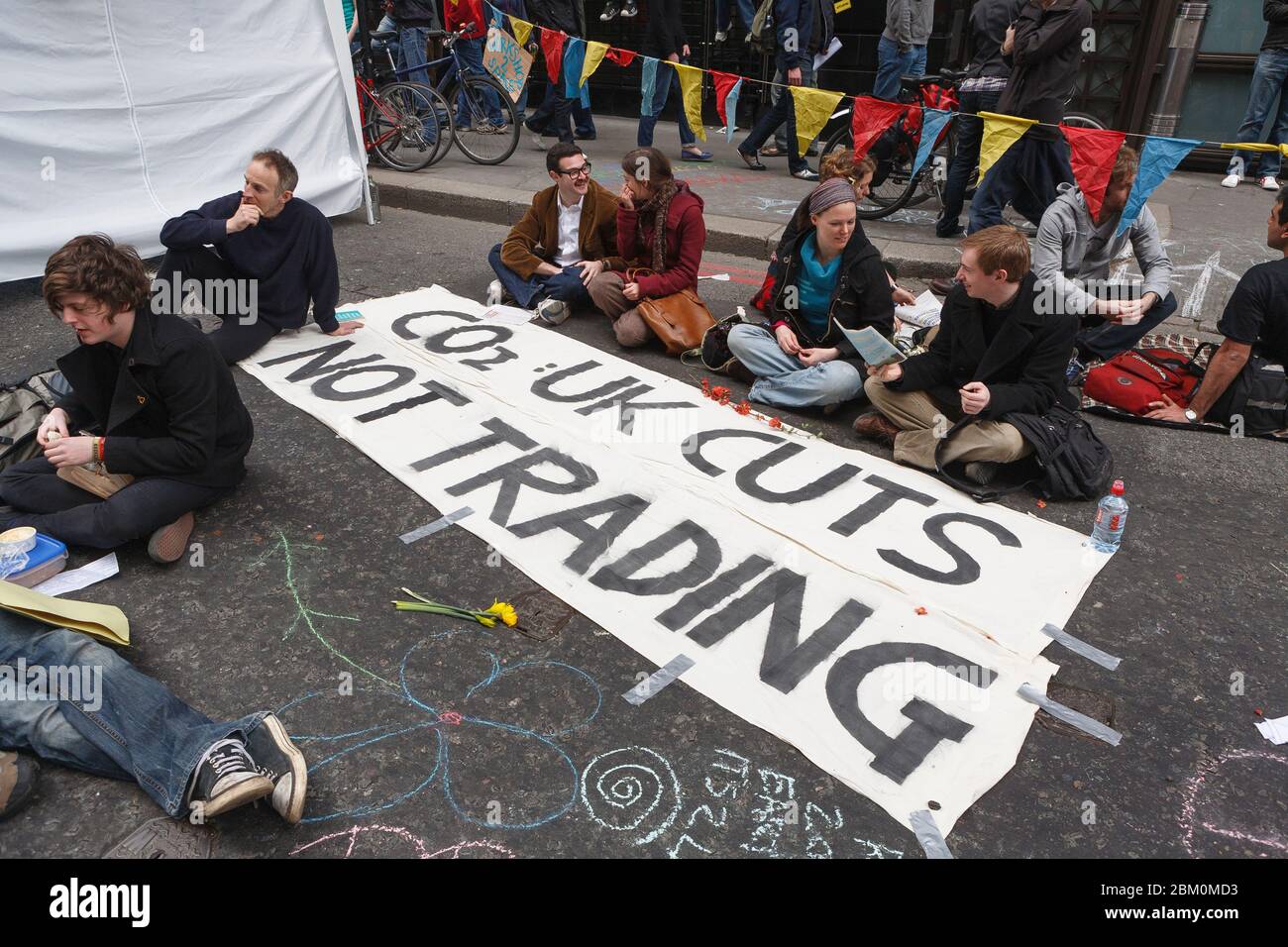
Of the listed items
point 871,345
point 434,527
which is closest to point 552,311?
point 871,345

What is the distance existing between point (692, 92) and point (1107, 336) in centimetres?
464

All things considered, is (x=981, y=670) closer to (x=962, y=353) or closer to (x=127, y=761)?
(x=962, y=353)

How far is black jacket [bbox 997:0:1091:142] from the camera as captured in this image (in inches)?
227

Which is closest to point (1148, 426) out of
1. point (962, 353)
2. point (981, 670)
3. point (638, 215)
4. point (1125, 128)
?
point (962, 353)

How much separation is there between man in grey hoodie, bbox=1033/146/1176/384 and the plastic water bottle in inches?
59.8

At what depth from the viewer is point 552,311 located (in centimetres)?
558

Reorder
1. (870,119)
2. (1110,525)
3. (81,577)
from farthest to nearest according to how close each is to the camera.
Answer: (870,119)
(1110,525)
(81,577)

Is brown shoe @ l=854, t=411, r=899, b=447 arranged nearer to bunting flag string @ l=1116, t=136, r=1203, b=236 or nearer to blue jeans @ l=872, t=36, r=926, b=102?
bunting flag string @ l=1116, t=136, r=1203, b=236

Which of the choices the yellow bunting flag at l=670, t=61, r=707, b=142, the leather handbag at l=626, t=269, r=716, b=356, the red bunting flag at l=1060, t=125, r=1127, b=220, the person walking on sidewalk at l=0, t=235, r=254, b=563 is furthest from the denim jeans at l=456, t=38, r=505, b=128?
the person walking on sidewalk at l=0, t=235, r=254, b=563

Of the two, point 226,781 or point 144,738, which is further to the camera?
point 144,738

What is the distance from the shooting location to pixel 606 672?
281 centimetres

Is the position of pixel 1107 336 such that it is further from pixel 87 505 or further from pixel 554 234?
pixel 87 505

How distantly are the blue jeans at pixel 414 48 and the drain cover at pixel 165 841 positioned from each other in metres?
8.56

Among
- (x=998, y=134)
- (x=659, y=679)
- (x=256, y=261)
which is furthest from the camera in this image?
(x=998, y=134)
